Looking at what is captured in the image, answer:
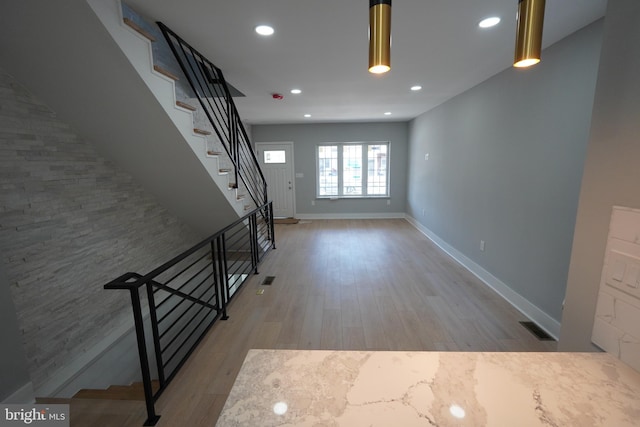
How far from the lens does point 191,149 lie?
7.97 feet

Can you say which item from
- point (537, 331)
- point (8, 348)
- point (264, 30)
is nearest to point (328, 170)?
point (264, 30)

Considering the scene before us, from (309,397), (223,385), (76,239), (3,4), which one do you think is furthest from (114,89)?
(309,397)

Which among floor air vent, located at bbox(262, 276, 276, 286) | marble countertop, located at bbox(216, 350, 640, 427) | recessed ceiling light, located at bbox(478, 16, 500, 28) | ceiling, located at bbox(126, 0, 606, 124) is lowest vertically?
floor air vent, located at bbox(262, 276, 276, 286)

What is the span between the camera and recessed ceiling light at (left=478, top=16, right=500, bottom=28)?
197cm

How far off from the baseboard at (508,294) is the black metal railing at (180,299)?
9.56 ft

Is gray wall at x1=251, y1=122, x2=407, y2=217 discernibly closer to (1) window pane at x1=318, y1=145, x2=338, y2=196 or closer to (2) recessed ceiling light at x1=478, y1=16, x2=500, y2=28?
(1) window pane at x1=318, y1=145, x2=338, y2=196

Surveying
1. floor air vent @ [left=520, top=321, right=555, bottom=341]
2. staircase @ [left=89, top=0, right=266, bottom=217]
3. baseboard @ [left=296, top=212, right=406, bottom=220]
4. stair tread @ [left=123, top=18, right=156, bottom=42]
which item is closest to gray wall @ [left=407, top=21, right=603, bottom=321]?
floor air vent @ [left=520, top=321, right=555, bottom=341]

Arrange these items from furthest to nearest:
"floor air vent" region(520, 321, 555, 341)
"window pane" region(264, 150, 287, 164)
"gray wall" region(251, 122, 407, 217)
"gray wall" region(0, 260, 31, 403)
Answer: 1. "window pane" region(264, 150, 287, 164)
2. "gray wall" region(251, 122, 407, 217)
3. "floor air vent" region(520, 321, 555, 341)
4. "gray wall" region(0, 260, 31, 403)

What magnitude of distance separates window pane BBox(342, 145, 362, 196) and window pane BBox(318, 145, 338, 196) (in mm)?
209

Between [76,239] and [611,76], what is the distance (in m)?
3.62

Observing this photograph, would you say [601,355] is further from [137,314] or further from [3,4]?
[3,4]

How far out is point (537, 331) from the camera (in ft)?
8.02

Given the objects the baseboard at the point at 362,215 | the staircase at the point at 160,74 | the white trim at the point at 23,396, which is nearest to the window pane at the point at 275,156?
the baseboard at the point at 362,215

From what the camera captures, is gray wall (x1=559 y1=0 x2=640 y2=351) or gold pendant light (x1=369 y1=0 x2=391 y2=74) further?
gray wall (x1=559 y1=0 x2=640 y2=351)
